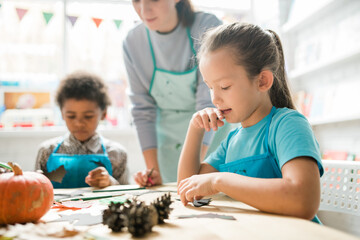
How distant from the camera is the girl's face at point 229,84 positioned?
2.96 feet

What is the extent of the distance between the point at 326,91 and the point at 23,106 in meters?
2.44

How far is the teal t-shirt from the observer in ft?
2.42

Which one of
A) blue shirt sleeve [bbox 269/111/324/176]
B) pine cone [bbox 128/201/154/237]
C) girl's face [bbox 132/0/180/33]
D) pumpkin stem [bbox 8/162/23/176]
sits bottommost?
pine cone [bbox 128/201/154/237]

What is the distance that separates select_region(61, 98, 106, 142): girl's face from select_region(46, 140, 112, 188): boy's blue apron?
131 mm

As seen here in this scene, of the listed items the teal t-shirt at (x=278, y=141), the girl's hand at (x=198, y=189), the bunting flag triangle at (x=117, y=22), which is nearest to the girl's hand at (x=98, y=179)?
the teal t-shirt at (x=278, y=141)

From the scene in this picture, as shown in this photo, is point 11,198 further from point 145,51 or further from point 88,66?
point 88,66

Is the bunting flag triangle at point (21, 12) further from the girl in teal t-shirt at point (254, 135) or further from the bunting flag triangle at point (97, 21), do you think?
the girl in teal t-shirt at point (254, 135)

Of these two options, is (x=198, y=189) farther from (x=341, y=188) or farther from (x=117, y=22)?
(x=117, y=22)

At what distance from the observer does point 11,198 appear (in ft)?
2.05

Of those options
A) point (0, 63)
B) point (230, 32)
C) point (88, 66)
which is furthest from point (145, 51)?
point (0, 63)

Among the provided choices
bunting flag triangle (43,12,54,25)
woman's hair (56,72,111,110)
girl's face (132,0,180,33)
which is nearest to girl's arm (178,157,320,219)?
girl's face (132,0,180,33)

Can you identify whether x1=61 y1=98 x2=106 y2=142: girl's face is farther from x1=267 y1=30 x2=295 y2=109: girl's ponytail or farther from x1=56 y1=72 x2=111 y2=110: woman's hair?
x1=267 y1=30 x2=295 y2=109: girl's ponytail

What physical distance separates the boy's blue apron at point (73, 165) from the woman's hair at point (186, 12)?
81 cm

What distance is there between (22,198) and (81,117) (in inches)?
43.9
